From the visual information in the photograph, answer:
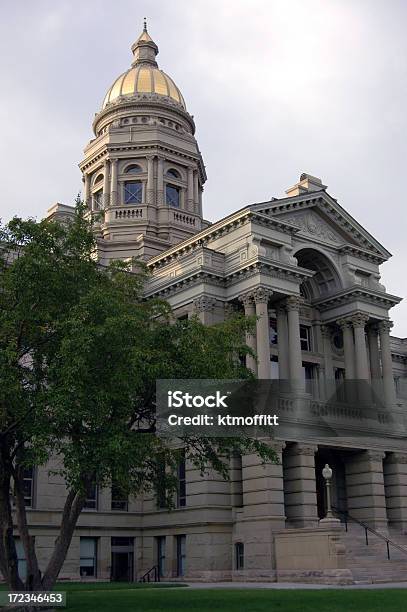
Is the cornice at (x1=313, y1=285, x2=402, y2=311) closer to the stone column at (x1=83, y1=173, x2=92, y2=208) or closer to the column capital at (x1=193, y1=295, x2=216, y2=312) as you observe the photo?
the column capital at (x1=193, y1=295, x2=216, y2=312)

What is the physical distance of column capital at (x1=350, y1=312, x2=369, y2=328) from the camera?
46.2 m

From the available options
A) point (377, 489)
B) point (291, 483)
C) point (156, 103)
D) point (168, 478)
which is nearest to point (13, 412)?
point (168, 478)

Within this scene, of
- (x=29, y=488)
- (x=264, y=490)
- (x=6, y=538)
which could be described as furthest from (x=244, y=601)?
(x=29, y=488)

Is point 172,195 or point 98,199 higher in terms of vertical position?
point 98,199

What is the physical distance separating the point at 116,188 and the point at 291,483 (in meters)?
30.7

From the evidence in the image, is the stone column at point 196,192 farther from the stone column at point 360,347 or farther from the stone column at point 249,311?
the stone column at point 249,311

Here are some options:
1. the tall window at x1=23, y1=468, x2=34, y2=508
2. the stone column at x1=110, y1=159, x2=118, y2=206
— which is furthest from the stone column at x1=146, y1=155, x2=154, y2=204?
the tall window at x1=23, y1=468, x2=34, y2=508

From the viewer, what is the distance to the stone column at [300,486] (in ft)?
124

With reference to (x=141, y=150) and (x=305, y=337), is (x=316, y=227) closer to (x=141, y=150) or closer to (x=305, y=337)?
(x=305, y=337)

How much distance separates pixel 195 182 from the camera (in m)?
63.8

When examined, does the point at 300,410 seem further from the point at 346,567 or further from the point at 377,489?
the point at 346,567

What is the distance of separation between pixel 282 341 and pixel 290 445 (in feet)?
21.2

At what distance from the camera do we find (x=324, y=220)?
1875 inches

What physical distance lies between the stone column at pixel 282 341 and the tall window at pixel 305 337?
4287 mm
